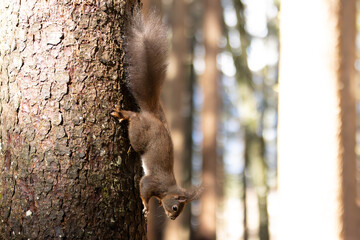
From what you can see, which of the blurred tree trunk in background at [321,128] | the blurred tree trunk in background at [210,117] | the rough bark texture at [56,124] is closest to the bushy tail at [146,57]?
the rough bark texture at [56,124]

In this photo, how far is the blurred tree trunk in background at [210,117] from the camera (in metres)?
8.26

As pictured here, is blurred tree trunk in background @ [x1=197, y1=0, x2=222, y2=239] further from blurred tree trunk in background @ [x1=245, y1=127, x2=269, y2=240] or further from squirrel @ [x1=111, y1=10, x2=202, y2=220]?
squirrel @ [x1=111, y1=10, x2=202, y2=220]

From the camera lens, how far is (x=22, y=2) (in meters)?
1.95

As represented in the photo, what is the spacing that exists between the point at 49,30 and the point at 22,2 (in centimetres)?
19

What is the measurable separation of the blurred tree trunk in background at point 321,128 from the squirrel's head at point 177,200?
93 centimetres

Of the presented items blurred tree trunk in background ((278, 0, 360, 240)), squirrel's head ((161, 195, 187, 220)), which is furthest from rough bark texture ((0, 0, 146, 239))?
blurred tree trunk in background ((278, 0, 360, 240))

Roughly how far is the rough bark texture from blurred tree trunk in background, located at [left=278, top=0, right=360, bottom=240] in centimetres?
194

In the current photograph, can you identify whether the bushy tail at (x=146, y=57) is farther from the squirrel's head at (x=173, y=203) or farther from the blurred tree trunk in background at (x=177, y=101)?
the blurred tree trunk in background at (x=177, y=101)

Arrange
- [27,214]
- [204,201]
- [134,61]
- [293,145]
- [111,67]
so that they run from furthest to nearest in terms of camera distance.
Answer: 1. [204,201]
2. [293,145]
3. [134,61]
4. [111,67]
5. [27,214]

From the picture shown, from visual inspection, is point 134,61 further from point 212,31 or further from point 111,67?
point 212,31

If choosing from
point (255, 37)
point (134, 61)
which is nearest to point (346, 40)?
point (134, 61)

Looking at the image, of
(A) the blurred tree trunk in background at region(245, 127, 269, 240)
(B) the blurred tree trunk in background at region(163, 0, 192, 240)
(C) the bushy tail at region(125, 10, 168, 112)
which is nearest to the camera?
(C) the bushy tail at region(125, 10, 168, 112)

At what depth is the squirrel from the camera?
7.31 feet

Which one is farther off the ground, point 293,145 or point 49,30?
point 49,30
